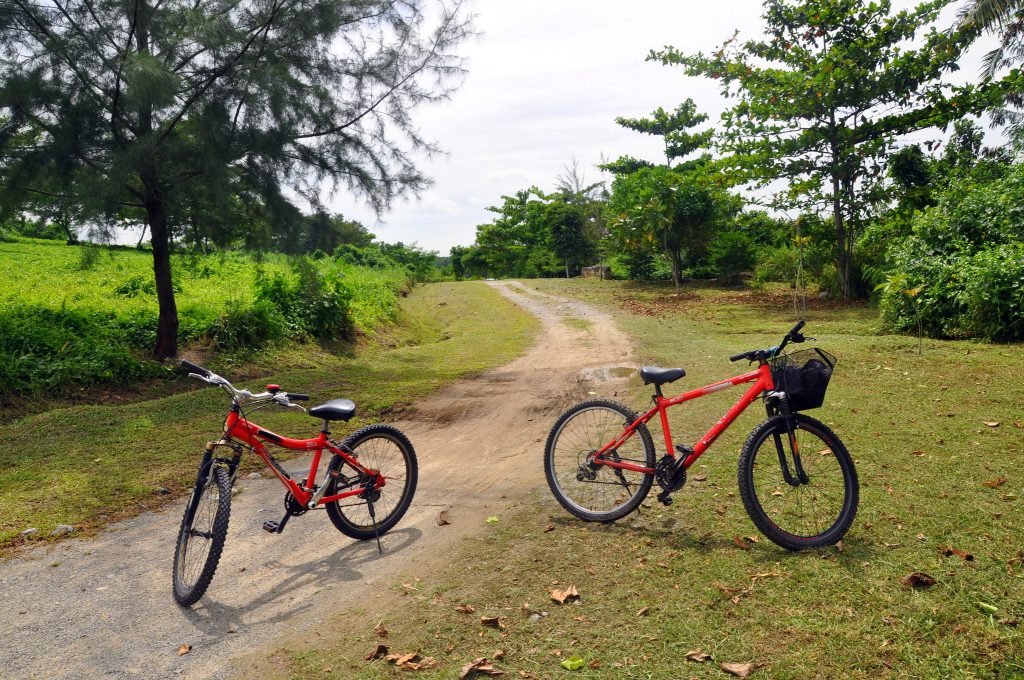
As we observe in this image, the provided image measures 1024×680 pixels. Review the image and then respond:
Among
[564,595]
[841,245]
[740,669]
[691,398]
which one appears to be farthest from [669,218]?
[740,669]

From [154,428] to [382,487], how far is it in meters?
3.99

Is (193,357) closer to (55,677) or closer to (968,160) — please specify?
(55,677)

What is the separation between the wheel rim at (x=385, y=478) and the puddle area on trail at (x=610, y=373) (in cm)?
447

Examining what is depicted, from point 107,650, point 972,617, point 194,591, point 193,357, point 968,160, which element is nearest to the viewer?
point 972,617

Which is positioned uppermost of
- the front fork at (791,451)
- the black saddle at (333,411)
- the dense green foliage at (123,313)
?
the dense green foliage at (123,313)

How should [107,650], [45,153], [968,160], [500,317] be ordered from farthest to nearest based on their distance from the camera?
[968,160]
[500,317]
[45,153]
[107,650]

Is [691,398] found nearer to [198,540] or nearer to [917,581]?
[917,581]

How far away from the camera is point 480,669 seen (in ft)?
9.68

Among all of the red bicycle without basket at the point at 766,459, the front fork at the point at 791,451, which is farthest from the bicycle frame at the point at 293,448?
the front fork at the point at 791,451

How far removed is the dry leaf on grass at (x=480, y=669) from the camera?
2.92 m

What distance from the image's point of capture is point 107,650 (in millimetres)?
3389

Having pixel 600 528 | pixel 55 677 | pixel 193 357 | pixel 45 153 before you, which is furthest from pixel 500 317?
pixel 55 677

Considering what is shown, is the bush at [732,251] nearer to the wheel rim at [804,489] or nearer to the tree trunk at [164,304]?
the tree trunk at [164,304]

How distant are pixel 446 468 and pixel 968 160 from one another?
24.7 meters
